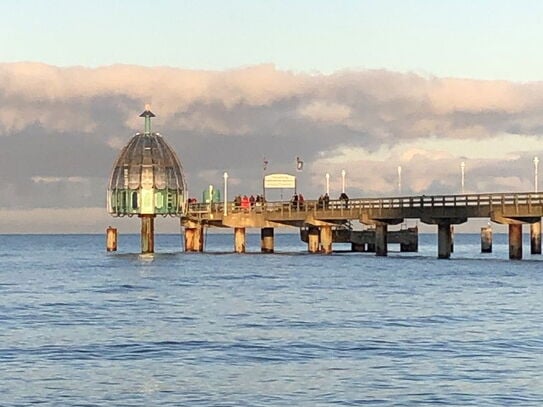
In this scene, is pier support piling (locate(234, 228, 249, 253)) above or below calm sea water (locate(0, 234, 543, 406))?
above

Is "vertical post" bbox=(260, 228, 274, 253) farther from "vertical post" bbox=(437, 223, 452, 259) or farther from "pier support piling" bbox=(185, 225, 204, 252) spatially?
"vertical post" bbox=(437, 223, 452, 259)

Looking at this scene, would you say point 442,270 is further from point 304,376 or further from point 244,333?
point 304,376

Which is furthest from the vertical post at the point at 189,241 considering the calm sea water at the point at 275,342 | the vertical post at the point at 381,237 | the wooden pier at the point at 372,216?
the calm sea water at the point at 275,342

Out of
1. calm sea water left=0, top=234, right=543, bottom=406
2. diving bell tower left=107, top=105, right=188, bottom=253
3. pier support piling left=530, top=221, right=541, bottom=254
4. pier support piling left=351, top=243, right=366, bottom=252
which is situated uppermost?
diving bell tower left=107, top=105, right=188, bottom=253

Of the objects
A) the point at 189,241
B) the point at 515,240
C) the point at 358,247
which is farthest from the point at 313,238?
the point at 515,240

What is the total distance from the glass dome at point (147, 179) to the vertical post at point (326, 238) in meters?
9.71

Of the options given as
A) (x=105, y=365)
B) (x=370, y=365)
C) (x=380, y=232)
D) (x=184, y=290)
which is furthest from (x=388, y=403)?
(x=380, y=232)

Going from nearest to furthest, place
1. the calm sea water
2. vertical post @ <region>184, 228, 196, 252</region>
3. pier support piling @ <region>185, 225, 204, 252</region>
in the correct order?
the calm sea water < pier support piling @ <region>185, 225, 204, 252</region> < vertical post @ <region>184, 228, 196, 252</region>

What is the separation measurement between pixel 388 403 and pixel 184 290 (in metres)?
30.1

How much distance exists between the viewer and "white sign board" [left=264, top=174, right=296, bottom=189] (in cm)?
10075

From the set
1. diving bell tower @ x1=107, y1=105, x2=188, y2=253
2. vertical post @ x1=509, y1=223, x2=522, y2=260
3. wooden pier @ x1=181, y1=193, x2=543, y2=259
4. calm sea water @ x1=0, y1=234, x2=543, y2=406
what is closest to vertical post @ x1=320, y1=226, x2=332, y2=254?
wooden pier @ x1=181, y1=193, x2=543, y2=259

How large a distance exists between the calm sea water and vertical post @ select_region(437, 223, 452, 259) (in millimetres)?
14096

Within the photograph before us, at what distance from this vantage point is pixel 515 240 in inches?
2825

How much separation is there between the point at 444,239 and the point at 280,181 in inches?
1001
